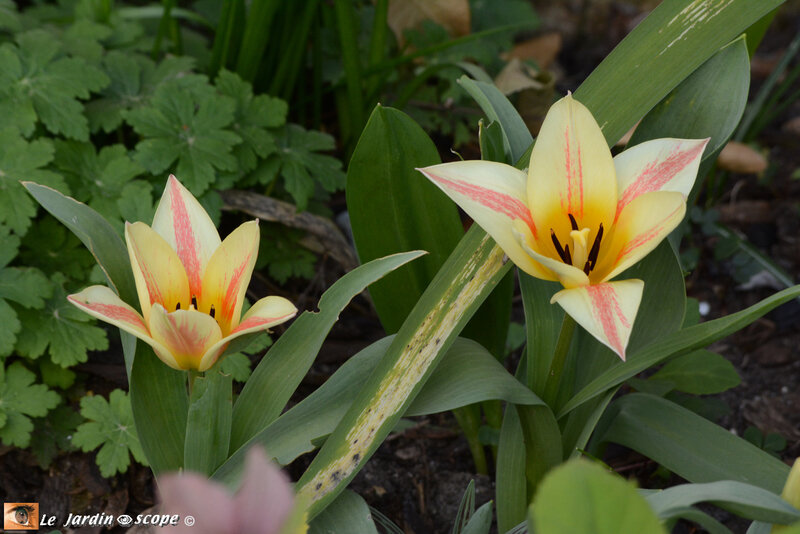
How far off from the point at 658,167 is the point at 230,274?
545 millimetres

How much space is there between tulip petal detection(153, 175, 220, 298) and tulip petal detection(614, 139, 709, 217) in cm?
53

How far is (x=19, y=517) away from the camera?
1270 mm

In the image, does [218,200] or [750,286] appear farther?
[750,286]

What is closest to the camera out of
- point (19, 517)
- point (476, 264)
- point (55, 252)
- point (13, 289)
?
point (476, 264)

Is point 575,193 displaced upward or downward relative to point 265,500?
upward

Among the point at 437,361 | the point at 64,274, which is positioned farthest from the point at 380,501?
the point at 64,274

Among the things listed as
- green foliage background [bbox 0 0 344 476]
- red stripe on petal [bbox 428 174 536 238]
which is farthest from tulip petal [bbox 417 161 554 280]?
green foliage background [bbox 0 0 344 476]

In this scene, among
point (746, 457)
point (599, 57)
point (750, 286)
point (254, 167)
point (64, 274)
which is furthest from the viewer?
point (599, 57)

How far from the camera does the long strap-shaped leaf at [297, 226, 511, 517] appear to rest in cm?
97

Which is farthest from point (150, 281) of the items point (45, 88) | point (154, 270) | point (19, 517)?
point (45, 88)

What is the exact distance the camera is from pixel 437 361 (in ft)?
3.28

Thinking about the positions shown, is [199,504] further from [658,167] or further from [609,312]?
[658,167]

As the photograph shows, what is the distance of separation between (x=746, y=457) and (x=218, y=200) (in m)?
1.09

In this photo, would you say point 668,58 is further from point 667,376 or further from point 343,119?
point 343,119
